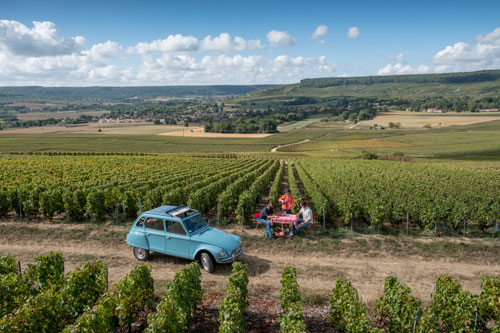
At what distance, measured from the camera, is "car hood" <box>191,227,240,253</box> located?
504 inches

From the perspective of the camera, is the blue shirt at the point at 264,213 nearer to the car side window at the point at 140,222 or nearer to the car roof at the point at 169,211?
the car roof at the point at 169,211

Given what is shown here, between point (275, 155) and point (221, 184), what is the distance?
53.6 m

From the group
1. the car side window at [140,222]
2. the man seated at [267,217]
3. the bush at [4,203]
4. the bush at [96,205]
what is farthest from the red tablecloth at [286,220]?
the bush at [4,203]

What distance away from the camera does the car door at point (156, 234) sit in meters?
13.6

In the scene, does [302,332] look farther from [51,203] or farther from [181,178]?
[181,178]

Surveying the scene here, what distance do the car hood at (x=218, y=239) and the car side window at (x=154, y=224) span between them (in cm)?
165

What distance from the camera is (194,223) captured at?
13.7 m

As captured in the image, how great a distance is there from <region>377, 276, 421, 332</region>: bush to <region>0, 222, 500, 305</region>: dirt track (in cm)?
177

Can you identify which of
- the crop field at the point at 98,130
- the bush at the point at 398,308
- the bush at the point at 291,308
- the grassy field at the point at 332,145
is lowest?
the grassy field at the point at 332,145

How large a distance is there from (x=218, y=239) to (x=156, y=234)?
9.24 ft

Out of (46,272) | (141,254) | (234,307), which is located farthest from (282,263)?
(46,272)

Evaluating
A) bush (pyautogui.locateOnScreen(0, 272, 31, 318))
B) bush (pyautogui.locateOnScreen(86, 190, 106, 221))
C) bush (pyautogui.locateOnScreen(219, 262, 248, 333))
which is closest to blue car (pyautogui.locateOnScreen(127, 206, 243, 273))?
bush (pyautogui.locateOnScreen(219, 262, 248, 333))

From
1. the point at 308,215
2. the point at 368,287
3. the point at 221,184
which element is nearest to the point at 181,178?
the point at 221,184

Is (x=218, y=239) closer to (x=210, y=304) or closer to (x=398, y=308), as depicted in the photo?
(x=210, y=304)
